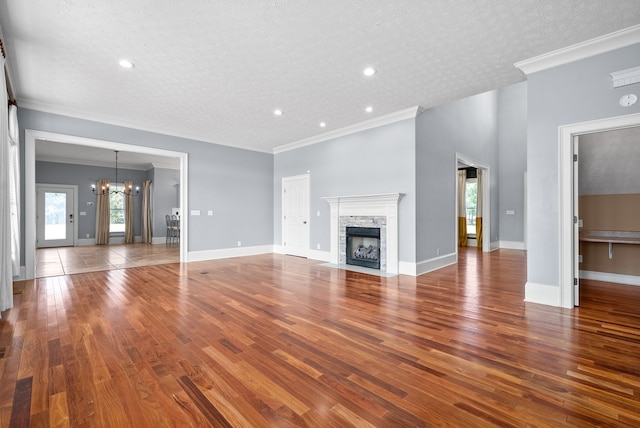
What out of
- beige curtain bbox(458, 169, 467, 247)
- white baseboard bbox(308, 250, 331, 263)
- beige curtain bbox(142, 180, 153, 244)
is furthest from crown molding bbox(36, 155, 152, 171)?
beige curtain bbox(458, 169, 467, 247)

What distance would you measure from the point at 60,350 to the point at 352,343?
7.63 ft

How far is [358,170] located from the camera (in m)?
5.99

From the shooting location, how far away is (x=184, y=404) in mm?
1635

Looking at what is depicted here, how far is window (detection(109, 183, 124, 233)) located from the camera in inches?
429

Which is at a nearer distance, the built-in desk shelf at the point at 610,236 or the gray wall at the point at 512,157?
the built-in desk shelf at the point at 610,236

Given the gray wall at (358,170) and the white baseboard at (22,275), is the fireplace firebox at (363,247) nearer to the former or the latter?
the gray wall at (358,170)

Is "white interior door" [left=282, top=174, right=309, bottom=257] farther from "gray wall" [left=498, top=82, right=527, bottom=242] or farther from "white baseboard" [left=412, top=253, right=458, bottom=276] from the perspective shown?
"gray wall" [left=498, top=82, right=527, bottom=242]

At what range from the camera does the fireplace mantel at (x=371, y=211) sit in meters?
5.21

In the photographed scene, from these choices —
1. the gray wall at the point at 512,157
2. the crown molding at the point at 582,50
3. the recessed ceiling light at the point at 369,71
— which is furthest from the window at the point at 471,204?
the recessed ceiling light at the point at 369,71

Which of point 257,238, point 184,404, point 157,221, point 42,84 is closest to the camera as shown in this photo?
point 184,404

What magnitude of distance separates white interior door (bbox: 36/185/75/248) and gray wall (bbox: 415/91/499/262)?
11.4m

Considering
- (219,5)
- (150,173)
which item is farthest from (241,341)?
(150,173)

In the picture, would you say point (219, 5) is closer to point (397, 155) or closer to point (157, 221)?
point (397, 155)

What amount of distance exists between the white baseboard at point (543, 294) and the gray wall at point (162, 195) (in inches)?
448
